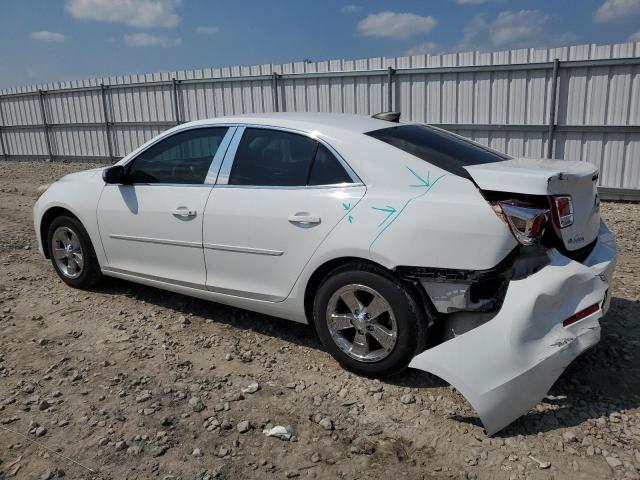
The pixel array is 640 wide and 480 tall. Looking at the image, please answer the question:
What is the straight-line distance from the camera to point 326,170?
134 inches

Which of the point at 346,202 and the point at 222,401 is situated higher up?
the point at 346,202

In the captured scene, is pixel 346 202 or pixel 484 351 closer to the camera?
pixel 484 351

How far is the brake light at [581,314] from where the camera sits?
2775 mm

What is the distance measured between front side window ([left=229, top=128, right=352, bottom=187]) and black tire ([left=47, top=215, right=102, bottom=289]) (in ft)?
6.00

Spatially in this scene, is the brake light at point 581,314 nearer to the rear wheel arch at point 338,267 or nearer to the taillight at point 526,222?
the taillight at point 526,222

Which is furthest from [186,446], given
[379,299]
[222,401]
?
[379,299]

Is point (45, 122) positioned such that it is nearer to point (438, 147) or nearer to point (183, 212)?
point (183, 212)

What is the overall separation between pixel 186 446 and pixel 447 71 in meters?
9.17

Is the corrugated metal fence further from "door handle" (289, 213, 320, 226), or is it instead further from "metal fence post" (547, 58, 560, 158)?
"door handle" (289, 213, 320, 226)

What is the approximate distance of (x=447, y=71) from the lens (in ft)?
33.6

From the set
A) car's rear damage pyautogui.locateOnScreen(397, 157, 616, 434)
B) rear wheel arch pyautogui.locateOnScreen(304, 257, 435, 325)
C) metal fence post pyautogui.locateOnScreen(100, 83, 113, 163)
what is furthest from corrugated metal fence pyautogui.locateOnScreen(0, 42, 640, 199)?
rear wheel arch pyautogui.locateOnScreen(304, 257, 435, 325)

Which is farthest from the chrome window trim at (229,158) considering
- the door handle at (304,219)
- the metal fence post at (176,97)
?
the metal fence post at (176,97)

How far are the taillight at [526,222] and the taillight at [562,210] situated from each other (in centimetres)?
9

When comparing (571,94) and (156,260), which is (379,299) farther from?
(571,94)
